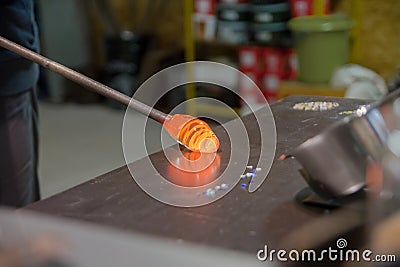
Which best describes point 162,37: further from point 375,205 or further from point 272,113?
point 375,205

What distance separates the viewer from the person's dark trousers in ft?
5.39

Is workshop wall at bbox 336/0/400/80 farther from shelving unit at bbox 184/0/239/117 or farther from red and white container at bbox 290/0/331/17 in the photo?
shelving unit at bbox 184/0/239/117

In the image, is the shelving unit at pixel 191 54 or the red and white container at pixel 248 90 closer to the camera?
the red and white container at pixel 248 90

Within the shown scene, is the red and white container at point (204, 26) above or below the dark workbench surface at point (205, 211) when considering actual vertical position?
below

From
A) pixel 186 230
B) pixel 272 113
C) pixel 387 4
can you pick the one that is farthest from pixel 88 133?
pixel 186 230

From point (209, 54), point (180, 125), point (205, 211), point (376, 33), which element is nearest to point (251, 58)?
point (209, 54)

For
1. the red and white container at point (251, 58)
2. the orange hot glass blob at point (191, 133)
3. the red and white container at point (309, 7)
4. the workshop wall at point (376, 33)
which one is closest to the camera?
the orange hot glass blob at point (191, 133)

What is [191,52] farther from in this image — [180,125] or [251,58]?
[180,125]

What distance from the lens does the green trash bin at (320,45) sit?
2947 mm

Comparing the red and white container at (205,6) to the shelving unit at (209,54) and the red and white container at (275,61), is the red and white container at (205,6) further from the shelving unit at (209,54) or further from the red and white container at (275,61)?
the red and white container at (275,61)

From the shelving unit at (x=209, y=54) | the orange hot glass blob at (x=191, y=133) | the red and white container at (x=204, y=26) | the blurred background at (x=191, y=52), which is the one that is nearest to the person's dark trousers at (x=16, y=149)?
the orange hot glass blob at (x=191, y=133)

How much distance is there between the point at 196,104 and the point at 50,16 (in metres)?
1.39

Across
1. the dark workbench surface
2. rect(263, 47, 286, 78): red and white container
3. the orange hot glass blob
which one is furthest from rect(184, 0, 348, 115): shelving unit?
the dark workbench surface

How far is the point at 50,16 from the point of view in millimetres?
4219
